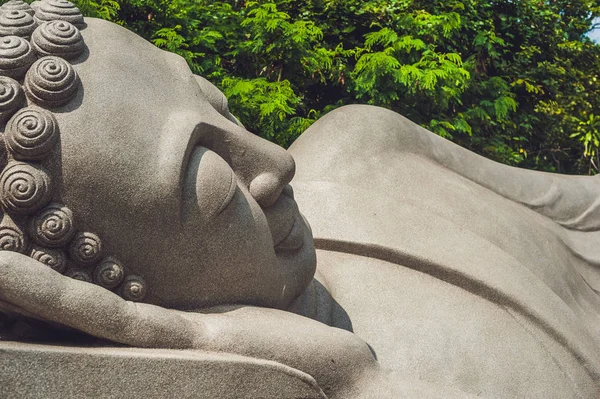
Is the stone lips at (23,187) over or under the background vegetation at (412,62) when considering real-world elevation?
over

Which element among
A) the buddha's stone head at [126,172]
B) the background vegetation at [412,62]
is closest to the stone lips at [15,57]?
the buddha's stone head at [126,172]

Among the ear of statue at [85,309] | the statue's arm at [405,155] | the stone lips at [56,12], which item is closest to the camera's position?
the ear of statue at [85,309]

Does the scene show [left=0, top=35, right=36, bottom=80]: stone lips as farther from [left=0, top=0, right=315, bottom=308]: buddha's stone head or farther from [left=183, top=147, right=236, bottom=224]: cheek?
[left=183, top=147, right=236, bottom=224]: cheek

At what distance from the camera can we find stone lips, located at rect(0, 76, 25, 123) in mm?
2578

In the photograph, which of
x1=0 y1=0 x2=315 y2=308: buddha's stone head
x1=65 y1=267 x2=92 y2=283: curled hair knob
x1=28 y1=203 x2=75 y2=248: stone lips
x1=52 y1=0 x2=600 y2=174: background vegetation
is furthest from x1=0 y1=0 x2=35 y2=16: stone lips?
x1=52 y1=0 x2=600 y2=174: background vegetation

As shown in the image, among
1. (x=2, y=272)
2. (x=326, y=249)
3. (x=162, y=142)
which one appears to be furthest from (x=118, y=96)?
(x=326, y=249)

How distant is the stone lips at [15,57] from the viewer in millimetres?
2643

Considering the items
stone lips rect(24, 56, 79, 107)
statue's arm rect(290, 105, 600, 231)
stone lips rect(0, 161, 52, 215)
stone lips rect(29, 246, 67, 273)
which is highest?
stone lips rect(24, 56, 79, 107)

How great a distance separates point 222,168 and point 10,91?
648 millimetres

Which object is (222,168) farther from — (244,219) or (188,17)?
(188,17)

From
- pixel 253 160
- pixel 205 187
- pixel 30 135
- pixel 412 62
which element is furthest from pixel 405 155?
pixel 412 62

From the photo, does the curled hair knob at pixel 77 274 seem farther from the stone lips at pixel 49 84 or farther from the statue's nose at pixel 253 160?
the statue's nose at pixel 253 160

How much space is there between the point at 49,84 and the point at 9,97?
0.37 feet

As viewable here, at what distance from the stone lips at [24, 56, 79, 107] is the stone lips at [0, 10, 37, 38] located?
160mm
